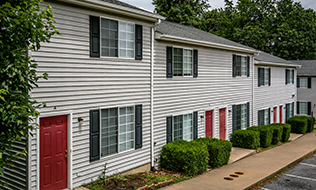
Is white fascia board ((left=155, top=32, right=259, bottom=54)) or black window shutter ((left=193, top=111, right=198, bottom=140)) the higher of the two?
white fascia board ((left=155, top=32, right=259, bottom=54))

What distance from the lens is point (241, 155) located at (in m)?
13.3

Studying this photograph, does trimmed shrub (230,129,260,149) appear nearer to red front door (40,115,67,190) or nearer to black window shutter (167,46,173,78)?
black window shutter (167,46,173,78)

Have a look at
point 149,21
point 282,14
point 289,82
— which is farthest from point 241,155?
point 282,14

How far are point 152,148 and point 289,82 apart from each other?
17.6 metres

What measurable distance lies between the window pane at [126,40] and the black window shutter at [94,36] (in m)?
0.92

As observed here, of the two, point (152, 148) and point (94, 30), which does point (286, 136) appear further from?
point (94, 30)

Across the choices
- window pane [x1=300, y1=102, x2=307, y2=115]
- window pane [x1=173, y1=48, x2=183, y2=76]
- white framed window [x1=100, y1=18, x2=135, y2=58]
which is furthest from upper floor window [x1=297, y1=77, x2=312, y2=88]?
white framed window [x1=100, y1=18, x2=135, y2=58]

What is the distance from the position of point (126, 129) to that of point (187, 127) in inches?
153

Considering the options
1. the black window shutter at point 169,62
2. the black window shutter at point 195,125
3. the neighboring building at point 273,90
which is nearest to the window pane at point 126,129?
the black window shutter at point 169,62

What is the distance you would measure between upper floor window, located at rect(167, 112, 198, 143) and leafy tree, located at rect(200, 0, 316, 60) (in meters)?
26.7

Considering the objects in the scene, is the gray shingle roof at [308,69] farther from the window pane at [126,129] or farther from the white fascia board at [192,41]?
the window pane at [126,129]

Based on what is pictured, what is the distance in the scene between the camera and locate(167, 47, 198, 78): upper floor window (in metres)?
11.2

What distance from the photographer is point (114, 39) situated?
8.73m

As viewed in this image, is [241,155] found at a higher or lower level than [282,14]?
lower
